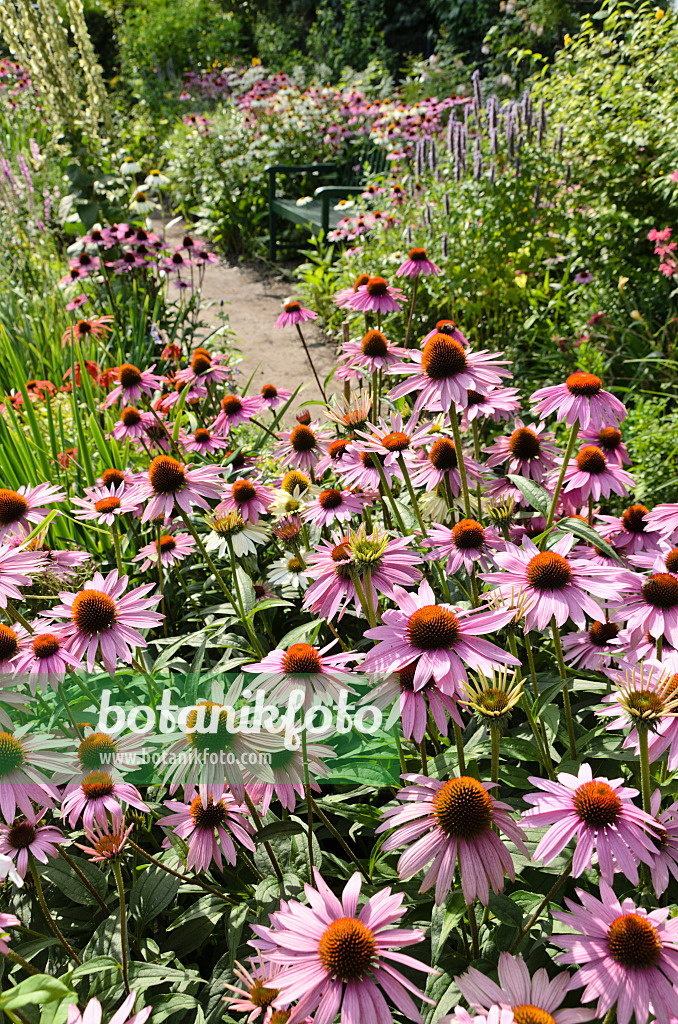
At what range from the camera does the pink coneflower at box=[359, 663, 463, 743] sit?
991 millimetres

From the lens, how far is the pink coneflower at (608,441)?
5.86 ft

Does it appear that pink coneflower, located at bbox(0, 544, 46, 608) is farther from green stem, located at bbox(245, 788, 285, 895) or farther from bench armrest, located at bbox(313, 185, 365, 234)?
bench armrest, located at bbox(313, 185, 365, 234)

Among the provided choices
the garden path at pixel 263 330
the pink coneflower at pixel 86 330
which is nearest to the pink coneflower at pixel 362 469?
the pink coneflower at pixel 86 330

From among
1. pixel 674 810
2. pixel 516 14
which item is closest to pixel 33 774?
pixel 674 810

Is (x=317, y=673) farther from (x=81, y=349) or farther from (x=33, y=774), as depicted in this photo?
(x=81, y=349)

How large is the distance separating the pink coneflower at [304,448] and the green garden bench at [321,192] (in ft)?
15.6

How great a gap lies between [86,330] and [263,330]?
2.81 metres

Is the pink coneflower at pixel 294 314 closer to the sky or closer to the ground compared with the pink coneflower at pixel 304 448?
closer to the sky

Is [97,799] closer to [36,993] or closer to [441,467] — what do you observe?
[36,993]

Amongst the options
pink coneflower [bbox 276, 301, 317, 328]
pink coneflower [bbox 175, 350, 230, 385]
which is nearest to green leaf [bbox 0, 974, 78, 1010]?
pink coneflower [bbox 175, 350, 230, 385]

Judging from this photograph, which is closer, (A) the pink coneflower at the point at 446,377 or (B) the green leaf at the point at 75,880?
(B) the green leaf at the point at 75,880

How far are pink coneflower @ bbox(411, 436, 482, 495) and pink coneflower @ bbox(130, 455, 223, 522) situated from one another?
501mm

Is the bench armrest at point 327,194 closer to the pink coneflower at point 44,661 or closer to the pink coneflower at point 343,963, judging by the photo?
the pink coneflower at point 44,661

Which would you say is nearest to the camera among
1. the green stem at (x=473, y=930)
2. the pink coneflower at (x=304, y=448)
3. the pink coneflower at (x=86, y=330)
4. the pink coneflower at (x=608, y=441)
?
the green stem at (x=473, y=930)
